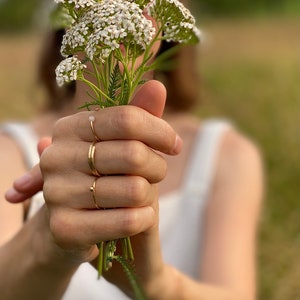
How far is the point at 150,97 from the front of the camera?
2.09 feet

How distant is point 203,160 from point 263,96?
182 centimetres

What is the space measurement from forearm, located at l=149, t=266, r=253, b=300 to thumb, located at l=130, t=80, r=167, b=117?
0.29m

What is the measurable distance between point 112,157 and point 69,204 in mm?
71

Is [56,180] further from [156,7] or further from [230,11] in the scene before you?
[230,11]

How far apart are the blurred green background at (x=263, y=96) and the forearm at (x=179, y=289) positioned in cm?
49

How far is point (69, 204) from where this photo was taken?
0.66 m

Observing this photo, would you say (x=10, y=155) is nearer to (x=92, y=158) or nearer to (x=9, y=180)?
(x=9, y=180)

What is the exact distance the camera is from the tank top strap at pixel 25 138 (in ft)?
4.84

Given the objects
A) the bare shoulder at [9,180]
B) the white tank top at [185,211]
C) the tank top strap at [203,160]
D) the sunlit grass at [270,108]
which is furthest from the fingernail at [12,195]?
the sunlit grass at [270,108]

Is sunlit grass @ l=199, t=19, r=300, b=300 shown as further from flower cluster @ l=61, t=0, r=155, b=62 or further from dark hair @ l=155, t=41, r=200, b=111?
flower cluster @ l=61, t=0, r=155, b=62

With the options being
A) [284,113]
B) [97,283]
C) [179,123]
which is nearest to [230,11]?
[284,113]

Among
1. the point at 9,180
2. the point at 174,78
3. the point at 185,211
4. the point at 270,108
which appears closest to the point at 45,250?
the point at 9,180

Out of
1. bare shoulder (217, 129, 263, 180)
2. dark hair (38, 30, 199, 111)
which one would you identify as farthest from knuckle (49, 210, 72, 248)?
dark hair (38, 30, 199, 111)

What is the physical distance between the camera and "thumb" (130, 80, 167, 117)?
24.9 inches
